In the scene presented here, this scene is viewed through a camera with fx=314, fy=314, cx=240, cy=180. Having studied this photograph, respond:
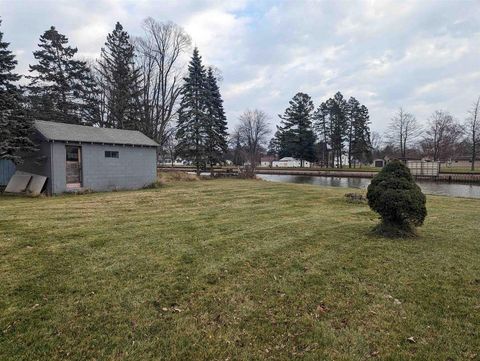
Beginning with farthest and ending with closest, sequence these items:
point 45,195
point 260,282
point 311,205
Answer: point 45,195
point 311,205
point 260,282

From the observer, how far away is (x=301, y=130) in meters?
56.6

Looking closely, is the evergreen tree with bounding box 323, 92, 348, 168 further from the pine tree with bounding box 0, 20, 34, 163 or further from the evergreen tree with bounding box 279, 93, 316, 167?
the pine tree with bounding box 0, 20, 34, 163

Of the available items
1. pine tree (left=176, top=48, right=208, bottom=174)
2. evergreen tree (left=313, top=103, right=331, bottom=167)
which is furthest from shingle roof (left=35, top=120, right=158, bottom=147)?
evergreen tree (left=313, top=103, right=331, bottom=167)

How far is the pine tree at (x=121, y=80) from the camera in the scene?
2789cm

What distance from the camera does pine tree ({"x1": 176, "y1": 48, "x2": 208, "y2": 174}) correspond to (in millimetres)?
26359

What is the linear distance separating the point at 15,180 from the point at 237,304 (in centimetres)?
1390

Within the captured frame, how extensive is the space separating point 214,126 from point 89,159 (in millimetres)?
14314

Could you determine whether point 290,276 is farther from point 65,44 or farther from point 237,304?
point 65,44

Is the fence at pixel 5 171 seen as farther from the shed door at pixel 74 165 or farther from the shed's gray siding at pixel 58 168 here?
the shed's gray siding at pixel 58 168

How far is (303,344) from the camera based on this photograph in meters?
2.53

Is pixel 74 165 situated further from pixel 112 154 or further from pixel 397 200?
pixel 397 200

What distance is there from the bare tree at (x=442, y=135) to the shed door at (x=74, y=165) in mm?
48517

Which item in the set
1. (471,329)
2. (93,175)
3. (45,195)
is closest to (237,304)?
(471,329)

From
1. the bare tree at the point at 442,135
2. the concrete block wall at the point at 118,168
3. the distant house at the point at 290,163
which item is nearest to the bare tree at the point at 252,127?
the distant house at the point at 290,163
